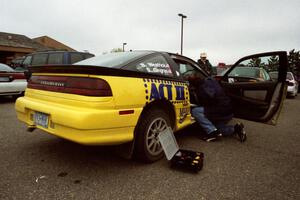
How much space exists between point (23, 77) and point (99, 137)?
5.83 m

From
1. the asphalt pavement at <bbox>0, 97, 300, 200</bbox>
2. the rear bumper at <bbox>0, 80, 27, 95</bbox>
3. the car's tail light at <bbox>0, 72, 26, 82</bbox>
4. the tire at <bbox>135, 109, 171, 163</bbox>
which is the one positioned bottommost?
the asphalt pavement at <bbox>0, 97, 300, 200</bbox>

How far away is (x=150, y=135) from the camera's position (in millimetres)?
2635

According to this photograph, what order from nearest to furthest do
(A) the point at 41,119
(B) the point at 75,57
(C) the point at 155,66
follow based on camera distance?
1. (A) the point at 41,119
2. (C) the point at 155,66
3. (B) the point at 75,57

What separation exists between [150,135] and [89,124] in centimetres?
87

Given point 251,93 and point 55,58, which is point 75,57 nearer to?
point 55,58

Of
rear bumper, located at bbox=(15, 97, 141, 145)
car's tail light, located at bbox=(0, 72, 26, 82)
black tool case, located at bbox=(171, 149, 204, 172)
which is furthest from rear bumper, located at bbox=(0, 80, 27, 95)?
black tool case, located at bbox=(171, 149, 204, 172)

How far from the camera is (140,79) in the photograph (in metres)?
2.44

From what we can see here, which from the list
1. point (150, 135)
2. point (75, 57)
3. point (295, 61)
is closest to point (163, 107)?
point (150, 135)

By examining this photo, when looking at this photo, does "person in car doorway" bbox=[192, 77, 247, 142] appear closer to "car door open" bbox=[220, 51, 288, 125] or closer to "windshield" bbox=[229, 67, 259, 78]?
"car door open" bbox=[220, 51, 288, 125]

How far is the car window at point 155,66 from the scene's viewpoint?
2.61 meters

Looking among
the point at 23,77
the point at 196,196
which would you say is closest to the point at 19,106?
the point at 196,196

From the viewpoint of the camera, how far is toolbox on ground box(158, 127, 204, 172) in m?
2.43

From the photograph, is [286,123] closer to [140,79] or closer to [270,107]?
[270,107]

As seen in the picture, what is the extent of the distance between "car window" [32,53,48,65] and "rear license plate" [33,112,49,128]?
20.1ft
